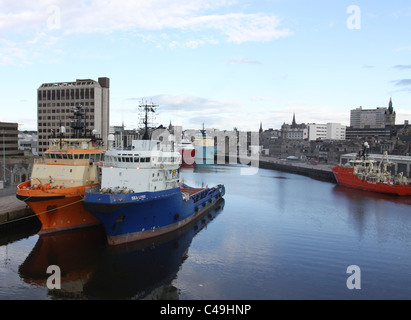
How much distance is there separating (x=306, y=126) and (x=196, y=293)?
16862cm


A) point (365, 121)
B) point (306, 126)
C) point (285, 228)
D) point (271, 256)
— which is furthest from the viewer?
point (365, 121)

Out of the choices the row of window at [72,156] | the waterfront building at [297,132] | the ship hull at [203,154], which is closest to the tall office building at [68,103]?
the ship hull at [203,154]

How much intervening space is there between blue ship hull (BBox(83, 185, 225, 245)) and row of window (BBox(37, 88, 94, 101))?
58.0 metres

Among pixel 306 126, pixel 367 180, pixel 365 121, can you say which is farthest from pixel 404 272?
pixel 365 121

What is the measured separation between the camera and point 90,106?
7725 cm

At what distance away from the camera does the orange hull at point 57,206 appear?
23.7m

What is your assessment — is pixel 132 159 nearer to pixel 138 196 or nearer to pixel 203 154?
pixel 138 196

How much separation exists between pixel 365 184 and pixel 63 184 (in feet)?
140

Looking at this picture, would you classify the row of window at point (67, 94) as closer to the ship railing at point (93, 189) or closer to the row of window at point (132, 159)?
the ship railing at point (93, 189)

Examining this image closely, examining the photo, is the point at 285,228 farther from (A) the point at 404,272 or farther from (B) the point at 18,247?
(B) the point at 18,247

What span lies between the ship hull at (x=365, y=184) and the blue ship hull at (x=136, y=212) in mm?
32242

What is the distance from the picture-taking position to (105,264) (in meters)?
20.4

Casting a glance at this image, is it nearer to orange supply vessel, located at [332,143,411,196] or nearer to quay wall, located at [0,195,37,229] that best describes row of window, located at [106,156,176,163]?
quay wall, located at [0,195,37,229]

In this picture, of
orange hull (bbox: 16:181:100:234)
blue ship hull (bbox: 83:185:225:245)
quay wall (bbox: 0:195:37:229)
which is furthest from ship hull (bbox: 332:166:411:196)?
quay wall (bbox: 0:195:37:229)
